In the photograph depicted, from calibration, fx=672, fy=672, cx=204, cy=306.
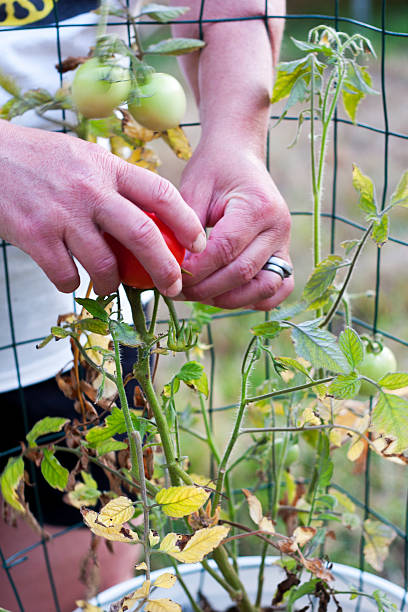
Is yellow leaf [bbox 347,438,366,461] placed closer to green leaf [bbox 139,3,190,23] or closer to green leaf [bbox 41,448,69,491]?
green leaf [bbox 41,448,69,491]

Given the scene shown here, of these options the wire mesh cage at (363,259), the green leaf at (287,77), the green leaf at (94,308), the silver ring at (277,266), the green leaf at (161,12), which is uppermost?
the green leaf at (161,12)

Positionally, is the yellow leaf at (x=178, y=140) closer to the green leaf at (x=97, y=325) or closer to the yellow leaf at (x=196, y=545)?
the green leaf at (x=97, y=325)

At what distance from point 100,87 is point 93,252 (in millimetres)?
166

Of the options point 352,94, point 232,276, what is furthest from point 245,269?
point 352,94

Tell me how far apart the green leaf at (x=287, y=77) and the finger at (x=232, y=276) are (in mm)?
152

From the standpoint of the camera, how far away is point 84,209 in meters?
0.45

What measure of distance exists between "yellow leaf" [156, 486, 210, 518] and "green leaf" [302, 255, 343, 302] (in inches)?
8.1

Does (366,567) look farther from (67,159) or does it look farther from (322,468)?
(67,159)

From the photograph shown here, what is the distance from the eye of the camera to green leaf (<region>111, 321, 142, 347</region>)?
0.44 metres

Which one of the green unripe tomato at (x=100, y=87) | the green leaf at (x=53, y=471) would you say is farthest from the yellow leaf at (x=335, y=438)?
the green unripe tomato at (x=100, y=87)

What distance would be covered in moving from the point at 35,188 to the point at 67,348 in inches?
15.5

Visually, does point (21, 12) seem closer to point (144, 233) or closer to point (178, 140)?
point (178, 140)

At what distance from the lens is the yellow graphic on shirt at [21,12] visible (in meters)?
0.71

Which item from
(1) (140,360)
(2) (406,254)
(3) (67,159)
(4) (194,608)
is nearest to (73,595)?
(4) (194,608)
